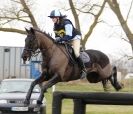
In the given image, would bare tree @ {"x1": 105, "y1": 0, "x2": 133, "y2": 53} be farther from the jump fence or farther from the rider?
the jump fence

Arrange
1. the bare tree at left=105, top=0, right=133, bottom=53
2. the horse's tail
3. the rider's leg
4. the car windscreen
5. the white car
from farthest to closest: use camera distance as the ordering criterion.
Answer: the bare tree at left=105, top=0, right=133, bottom=53 → the car windscreen → the white car → the horse's tail → the rider's leg

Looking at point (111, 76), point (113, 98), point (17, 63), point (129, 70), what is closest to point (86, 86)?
point (17, 63)

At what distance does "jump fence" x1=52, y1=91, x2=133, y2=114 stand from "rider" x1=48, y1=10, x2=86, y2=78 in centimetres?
216

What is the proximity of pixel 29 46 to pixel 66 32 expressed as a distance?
0.82 metres

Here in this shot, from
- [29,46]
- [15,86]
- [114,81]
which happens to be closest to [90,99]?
[29,46]

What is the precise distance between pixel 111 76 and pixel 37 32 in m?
1.79

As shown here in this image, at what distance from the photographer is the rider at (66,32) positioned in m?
9.55

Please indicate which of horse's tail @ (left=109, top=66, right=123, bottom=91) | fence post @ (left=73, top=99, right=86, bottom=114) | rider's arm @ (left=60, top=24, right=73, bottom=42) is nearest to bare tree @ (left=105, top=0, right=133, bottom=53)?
horse's tail @ (left=109, top=66, right=123, bottom=91)

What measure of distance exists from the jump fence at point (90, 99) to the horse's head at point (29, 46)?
170cm

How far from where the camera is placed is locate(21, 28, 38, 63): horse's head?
920 cm

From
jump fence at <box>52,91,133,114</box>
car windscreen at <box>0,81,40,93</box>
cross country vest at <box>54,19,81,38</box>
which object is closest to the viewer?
jump fence at <box>52,91,133,114</box>

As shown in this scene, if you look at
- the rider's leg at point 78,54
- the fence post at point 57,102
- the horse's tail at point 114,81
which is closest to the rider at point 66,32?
the rider's leg at point 78,54

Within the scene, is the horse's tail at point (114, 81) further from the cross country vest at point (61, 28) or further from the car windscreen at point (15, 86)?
the car windscreen at point (15, 86)

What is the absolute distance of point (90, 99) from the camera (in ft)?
24.3
